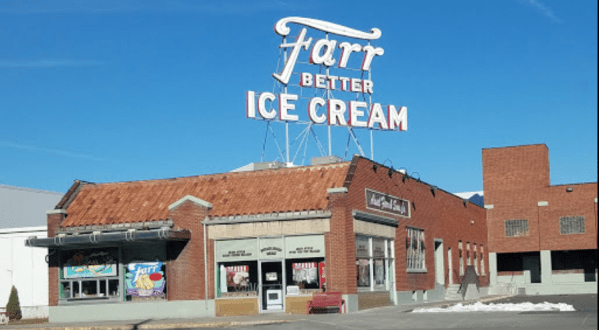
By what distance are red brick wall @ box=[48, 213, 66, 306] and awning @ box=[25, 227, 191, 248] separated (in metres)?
1.27

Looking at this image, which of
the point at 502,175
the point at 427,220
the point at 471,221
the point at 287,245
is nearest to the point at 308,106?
the point at 427,220

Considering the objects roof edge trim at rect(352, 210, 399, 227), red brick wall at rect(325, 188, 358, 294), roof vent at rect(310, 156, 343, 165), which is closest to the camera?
red brick wall at rect(325, 188, 358, 294)

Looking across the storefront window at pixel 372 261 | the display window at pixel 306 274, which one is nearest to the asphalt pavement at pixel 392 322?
the display window at pixel 306 274

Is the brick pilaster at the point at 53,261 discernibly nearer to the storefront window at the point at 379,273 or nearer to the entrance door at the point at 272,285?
the entrance door at the point at 272,285

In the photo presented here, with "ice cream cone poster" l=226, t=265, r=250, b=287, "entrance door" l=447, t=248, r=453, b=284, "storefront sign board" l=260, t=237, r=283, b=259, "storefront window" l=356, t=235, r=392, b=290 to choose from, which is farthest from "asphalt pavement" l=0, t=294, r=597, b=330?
"entrance door" l=447, t=248, r=453, b=284

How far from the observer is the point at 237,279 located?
119 ft

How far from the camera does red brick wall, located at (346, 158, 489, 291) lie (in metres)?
37.8

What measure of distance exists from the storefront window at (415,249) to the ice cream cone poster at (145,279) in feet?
44.1

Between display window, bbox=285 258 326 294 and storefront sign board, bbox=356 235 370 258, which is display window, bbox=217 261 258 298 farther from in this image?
storefront sign board, bbox=356 235 370 258

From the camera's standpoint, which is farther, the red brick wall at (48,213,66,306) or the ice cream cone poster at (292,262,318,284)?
the red brick wall at (48,213,66,306)

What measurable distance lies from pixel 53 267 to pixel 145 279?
15.9 feet

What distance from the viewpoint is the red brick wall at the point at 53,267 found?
3850 cm

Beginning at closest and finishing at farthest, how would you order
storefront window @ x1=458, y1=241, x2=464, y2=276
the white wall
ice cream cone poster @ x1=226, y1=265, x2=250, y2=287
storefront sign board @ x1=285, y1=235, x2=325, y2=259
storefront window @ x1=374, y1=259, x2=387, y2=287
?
storefront sign board @ x1=285, y1=235, x2=325, y2=259 < ice cream cone poster @ x1=226, y1=265, x2=250, y2=287 < storefront window @ x1=374, y1=259, x2=387, y2=287 < the white wall < storefront window @ x1=458, y1=241, x2=464, y2=276

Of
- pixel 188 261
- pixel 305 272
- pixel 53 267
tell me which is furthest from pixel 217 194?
pixel 53 267
